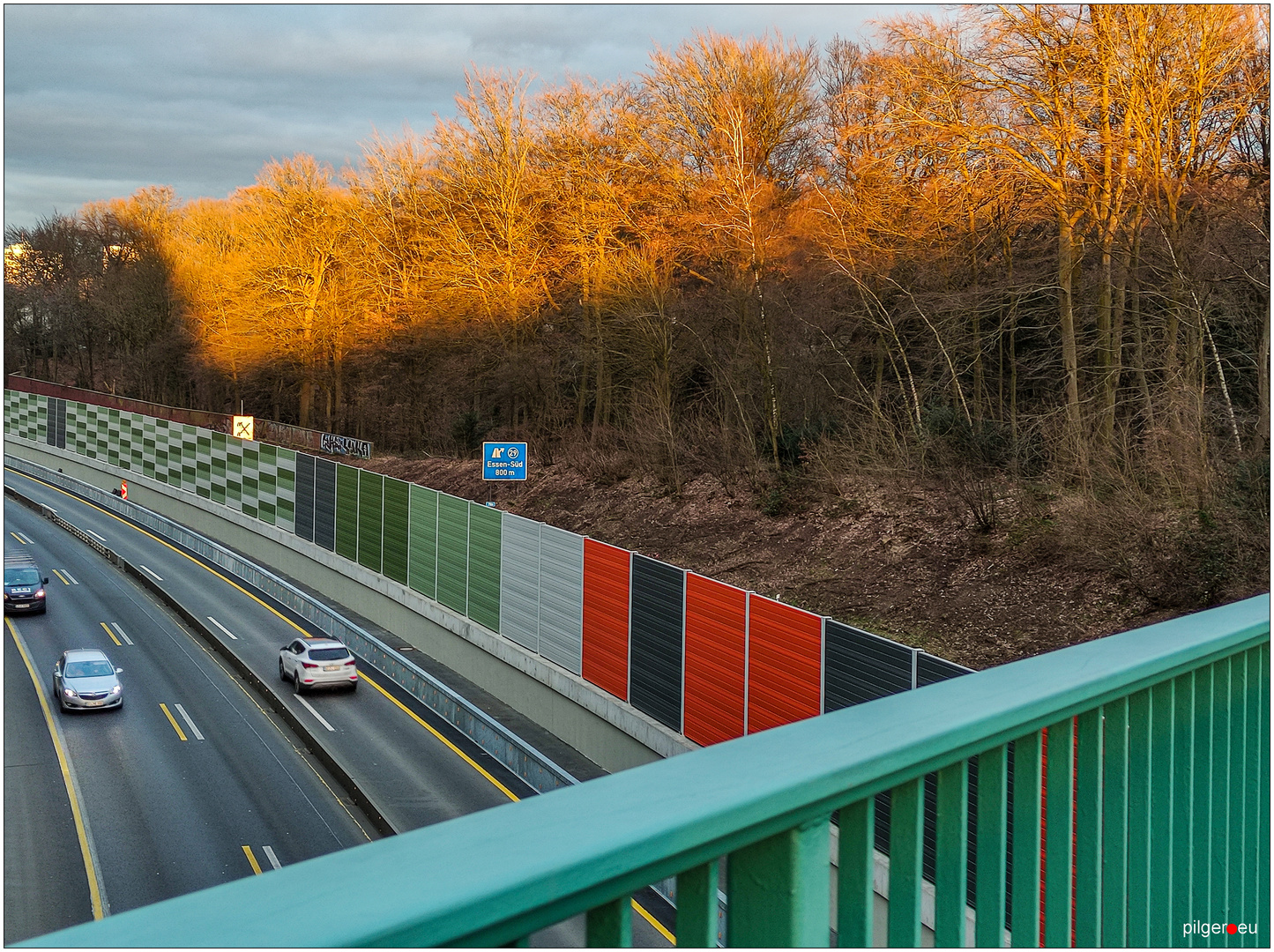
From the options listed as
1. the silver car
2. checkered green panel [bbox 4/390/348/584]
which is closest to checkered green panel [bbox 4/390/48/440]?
checkered green panel [bbox 4/390/348/584]

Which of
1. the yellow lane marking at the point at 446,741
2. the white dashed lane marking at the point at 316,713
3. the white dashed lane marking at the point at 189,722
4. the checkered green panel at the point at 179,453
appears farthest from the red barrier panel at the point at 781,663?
the checkered green panel at the point at 179,453

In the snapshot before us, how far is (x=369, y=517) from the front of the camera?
34.7m

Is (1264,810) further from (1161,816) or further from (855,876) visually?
(855,876)

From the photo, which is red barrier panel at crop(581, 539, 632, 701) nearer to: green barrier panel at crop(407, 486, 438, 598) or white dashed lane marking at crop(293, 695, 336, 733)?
white dashed lane marking at crop(293, 695, 336, 733)

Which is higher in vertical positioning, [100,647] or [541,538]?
[541,538]

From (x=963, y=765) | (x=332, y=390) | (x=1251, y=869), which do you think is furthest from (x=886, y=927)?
(x=332, y=390)

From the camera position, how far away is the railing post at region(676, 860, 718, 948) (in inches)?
38.3

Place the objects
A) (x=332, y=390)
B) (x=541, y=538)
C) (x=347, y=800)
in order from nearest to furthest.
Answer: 1. (x=347, y=800)
2. (x=541, y=538)
3. (x=332, y=390)

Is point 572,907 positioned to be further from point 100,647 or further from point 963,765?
point 100,647

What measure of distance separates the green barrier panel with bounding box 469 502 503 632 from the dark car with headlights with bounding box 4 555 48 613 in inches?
607

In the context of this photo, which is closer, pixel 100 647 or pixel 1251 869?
pixel 1251 869

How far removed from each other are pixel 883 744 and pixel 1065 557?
16790mm

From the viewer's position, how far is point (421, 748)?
22203 millimetres

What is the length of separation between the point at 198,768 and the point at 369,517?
14109 mm
